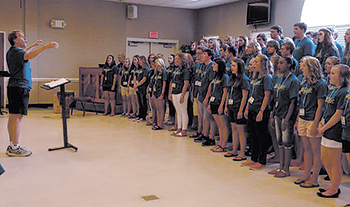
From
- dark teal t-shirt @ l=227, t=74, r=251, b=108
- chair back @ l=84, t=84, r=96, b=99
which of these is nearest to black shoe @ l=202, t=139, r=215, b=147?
dark teal t-shirt @ l=227, t=74, r=251, b=108

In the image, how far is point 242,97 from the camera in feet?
17.8

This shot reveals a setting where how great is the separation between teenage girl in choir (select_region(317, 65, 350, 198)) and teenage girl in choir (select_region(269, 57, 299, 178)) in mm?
617

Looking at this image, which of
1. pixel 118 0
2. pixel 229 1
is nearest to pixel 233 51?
pixel 229 1

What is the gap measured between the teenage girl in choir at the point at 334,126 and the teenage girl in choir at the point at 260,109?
1.02 metres

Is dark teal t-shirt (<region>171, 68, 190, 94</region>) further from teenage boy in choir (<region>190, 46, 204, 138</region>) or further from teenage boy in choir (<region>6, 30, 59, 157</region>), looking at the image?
teenage boy in choir (<region>6, 30, 59, 157</region>)

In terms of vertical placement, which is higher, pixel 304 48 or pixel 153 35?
pixel 153 35

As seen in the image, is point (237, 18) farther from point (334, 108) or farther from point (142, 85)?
point (334, 108)

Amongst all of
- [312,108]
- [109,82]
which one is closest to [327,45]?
[312,108]

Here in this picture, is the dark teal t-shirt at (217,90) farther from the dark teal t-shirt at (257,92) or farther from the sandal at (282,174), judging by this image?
the sandal at (282,174)

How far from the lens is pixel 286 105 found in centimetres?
458

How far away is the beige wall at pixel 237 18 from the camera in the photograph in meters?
9.63

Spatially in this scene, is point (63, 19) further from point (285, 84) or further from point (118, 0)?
point (285, 84)

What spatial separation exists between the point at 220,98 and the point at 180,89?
52.0 inches

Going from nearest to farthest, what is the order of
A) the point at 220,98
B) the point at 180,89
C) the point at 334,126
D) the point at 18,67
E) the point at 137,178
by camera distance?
the point at 334,126, the point at 137,178, the point at 18,67, the point at 220,98, the point at 180,89
